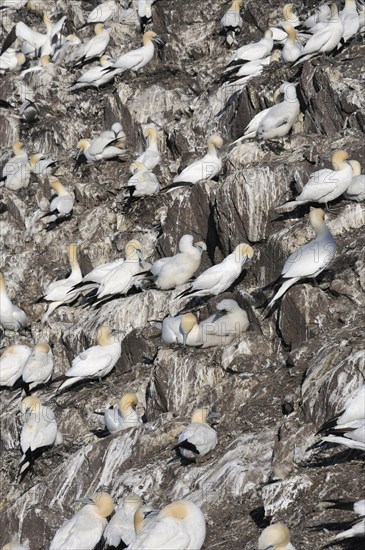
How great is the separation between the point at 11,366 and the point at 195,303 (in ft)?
10.2

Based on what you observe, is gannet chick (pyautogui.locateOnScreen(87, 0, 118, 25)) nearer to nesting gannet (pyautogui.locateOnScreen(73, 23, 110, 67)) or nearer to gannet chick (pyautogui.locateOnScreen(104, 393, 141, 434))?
nesting gannet (pyautogui.locateOnScreen(73, 23, 110, 67))

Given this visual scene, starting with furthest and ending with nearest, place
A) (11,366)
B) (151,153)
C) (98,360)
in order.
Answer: (151,153) < (11,366) < (98,360)

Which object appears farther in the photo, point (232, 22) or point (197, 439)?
point (232, 22)

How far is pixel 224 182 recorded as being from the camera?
19453mm

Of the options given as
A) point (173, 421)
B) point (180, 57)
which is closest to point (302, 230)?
point (173, 421)

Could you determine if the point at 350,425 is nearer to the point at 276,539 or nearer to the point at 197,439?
the point at 276,539

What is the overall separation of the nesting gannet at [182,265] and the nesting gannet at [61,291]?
7.52 ft

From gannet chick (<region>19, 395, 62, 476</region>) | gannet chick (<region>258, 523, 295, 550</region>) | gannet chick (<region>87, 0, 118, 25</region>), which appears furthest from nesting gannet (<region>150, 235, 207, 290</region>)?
gannet chick (<region>87, 0, 118, 25</region>)

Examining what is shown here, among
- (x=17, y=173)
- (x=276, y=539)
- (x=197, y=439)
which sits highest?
(x=276, y=539)

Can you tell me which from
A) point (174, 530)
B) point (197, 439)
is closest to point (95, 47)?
point (197, 439)

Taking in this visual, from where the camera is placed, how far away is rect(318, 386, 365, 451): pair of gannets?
1230 centimetres

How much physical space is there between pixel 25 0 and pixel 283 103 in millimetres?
11808

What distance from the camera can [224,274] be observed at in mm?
17922

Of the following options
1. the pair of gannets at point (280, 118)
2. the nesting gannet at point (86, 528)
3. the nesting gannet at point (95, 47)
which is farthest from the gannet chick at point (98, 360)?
the nesting gannet at point (95, 47)
